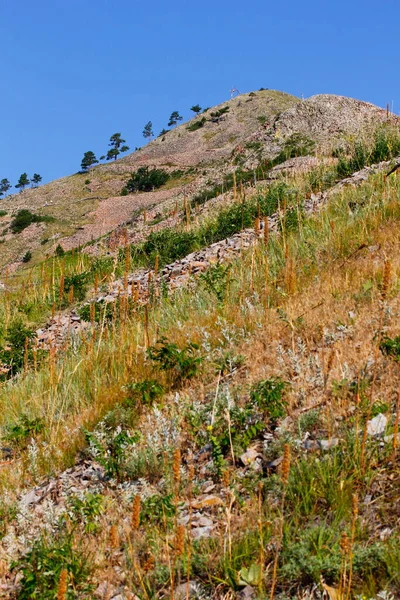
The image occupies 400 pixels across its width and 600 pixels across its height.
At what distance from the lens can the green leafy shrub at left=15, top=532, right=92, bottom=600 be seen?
2.84 meters

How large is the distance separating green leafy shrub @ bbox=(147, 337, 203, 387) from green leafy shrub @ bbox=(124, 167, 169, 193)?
33524mm

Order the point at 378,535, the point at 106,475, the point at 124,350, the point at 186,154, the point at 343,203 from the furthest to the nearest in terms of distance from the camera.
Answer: the point at 186,154
the point at 343,203
the point at 124,350
the point at 106,475
the point at 378,535

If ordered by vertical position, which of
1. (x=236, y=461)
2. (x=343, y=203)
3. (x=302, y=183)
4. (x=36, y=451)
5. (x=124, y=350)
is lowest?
(x=236, y=461)

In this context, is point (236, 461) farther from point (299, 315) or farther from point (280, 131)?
point (280, 131)

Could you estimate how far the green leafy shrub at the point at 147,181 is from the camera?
123ft

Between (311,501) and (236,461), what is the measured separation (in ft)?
2.36

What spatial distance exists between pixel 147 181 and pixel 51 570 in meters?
36.2

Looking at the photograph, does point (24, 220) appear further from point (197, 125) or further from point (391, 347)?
point (391, 347)

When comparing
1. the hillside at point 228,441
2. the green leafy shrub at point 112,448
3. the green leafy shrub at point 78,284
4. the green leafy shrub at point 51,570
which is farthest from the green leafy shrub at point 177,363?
the green leafy shrub at point 78,284

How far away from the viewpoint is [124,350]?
5.75 meters

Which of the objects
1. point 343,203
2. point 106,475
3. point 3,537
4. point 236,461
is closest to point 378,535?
point 236,461

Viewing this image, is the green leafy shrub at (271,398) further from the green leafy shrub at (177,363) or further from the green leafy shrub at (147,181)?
the green leafy shrub at (147,181)

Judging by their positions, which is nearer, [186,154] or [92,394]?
[92,394]

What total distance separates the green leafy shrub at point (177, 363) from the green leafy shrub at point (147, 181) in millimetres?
33524
